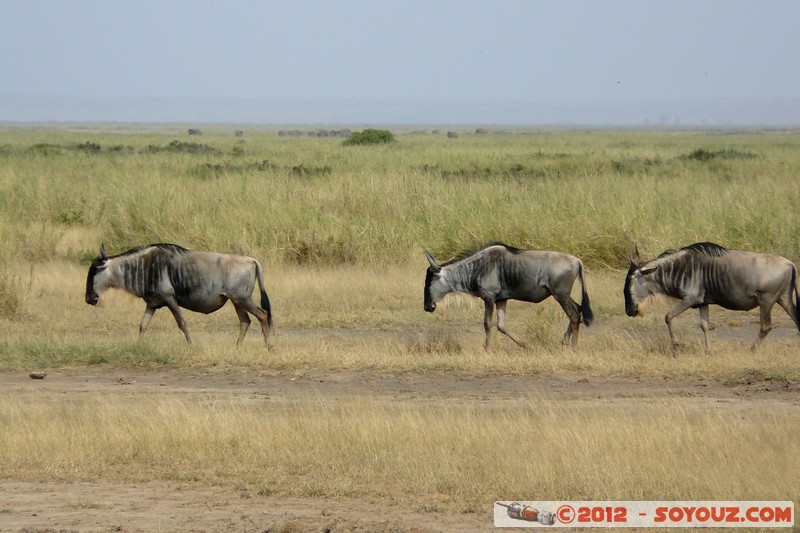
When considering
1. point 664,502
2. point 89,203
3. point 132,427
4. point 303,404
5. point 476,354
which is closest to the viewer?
point 664,502

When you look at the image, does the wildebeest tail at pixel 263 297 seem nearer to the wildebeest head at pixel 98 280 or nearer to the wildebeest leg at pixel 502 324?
the wildebeest head at pixel 98 280

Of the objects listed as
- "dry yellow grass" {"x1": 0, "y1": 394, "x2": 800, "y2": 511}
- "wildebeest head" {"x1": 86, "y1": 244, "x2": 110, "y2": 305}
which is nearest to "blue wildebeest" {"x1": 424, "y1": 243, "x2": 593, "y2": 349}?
"dry yellow grass" {"x1": 0, "y1": 394, "x2": 800, "y2": 511}

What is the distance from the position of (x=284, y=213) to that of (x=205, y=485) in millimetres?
12076

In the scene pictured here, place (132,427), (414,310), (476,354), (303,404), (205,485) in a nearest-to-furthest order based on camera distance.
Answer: (205,485)
(132,427)
(303,404)
(476,354)
(414,310)

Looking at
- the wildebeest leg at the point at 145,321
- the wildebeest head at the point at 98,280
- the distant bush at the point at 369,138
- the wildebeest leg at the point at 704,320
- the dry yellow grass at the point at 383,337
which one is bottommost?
the dry yellow grass at the point at 383,337

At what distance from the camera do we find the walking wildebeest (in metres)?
10.5

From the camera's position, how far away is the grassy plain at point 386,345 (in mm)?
6625

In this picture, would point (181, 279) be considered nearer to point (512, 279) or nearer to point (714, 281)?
point (512, 279)

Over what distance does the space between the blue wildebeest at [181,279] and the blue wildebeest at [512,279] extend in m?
2.03

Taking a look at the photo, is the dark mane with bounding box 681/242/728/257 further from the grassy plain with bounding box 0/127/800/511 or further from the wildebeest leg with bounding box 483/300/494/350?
the wildebeest leg with bounding box 483/300/494/350

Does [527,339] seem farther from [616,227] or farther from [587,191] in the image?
[587,191]

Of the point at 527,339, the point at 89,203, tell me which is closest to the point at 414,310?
the point at 527,339

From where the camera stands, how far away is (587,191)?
19.8m

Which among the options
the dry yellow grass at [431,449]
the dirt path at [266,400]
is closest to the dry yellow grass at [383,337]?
the dirt path at [266,400]
